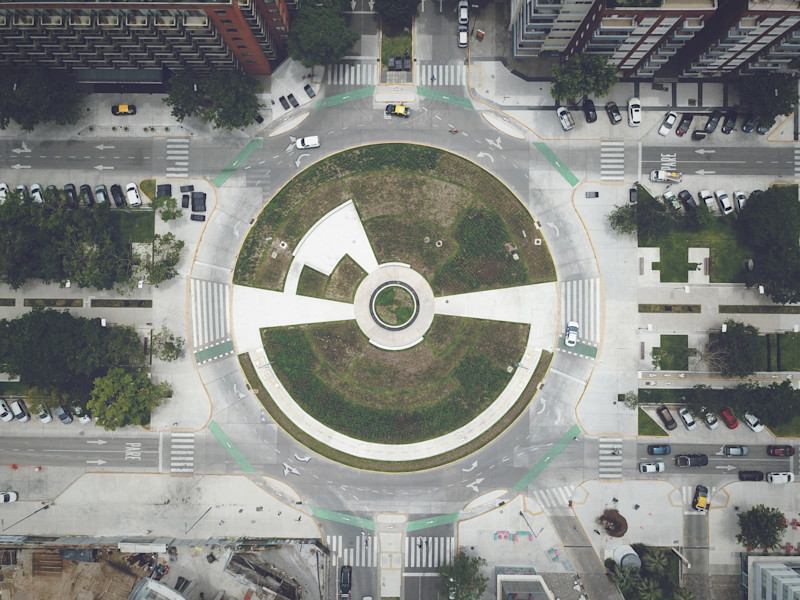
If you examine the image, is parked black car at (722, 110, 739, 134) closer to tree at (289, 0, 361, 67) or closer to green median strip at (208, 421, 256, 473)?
tree at (289, 0, 361, 67)

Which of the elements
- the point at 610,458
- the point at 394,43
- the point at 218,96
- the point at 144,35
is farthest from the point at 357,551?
the point at 144,35

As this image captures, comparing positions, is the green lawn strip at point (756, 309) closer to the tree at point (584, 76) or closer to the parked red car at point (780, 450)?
the parked red car at point (780, 450)

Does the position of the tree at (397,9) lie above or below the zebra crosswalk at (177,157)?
above

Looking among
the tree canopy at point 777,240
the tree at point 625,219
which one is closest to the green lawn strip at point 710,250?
the tree canopy at point 777,240

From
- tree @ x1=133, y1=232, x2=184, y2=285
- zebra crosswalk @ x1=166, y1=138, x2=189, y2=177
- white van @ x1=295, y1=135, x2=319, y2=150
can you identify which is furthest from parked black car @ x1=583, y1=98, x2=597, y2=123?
tree @ x1=133, y1=232, x2=184, y2=285

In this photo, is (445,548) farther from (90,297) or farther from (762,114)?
(762,114)

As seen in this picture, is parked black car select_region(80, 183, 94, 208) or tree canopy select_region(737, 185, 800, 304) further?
parked black car select_region(80, 183, 94, 208)
